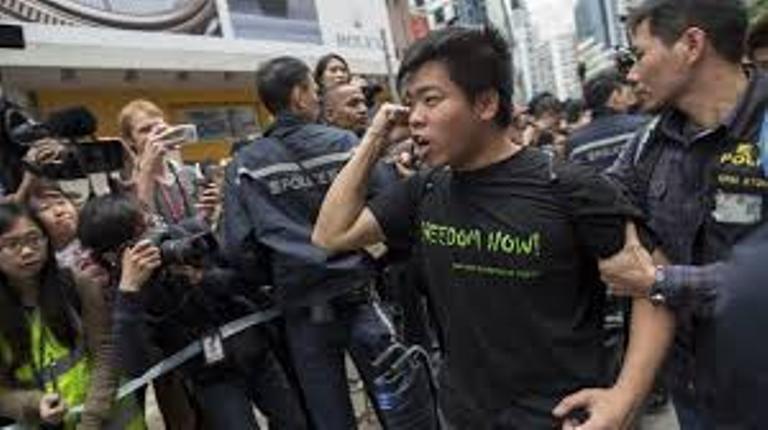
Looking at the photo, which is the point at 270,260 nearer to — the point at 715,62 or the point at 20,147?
the point at 20,147

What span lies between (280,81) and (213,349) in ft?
3.70

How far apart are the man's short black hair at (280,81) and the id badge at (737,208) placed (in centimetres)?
214

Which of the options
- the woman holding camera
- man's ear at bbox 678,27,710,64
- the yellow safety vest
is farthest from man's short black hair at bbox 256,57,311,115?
man's ear at bbox 678,27,710,64

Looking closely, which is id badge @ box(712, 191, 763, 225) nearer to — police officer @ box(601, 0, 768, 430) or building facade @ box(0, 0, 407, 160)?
police officer @ box(601, 0, 768, 430)

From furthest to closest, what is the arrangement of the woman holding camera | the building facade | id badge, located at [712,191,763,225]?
the building facade → the woman holding camera → id badge, located at [712,191,763,225]

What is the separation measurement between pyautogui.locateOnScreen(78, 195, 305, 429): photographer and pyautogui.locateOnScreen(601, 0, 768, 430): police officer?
5.61ft

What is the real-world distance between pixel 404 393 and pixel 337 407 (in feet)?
0.95

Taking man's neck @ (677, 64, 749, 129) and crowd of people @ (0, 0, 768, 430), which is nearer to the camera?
crowd of people @ (0, 0, 768, 430)

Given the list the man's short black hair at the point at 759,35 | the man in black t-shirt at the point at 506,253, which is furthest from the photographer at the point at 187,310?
the man's short black hair at the point at 759,35

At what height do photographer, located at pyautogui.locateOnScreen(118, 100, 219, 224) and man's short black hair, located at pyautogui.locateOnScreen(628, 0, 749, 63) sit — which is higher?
man's short black hair, located at pyautogui.locateOnScreen(628, 0, 749, 63)

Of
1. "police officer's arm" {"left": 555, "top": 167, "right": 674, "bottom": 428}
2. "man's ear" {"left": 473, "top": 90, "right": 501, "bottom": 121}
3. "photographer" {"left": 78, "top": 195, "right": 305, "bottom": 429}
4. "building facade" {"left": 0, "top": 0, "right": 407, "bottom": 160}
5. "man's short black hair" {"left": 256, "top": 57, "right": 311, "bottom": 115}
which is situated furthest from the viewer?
"building facade" {"left": 0, "top": 0, "right": 407, "bottom": 160}

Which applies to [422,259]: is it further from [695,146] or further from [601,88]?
[601,88]

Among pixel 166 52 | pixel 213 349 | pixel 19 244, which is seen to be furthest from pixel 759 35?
pixel 166 52

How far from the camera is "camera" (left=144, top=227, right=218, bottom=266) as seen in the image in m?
3.81
